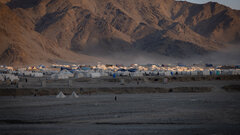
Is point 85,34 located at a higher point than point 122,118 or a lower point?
higher

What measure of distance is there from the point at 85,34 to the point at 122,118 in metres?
131

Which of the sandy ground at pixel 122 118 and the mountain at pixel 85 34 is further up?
the mountain at pixel 85 34

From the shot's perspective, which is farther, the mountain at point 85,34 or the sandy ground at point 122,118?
the mountain at point 85,34

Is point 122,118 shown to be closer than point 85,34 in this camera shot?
Yes

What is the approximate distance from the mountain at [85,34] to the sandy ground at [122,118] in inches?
3150

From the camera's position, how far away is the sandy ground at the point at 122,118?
51.4 feet

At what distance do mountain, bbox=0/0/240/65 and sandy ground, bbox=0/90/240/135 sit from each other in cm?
8002

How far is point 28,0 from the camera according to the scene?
599ft

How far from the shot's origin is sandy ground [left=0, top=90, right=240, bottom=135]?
51.4ft

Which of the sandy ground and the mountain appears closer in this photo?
the sandy ground

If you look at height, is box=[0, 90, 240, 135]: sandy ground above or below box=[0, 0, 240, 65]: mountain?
below

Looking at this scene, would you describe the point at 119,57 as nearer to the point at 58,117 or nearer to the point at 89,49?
the point at 89,49

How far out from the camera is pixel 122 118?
18469 millimetres

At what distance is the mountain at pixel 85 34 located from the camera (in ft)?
363
